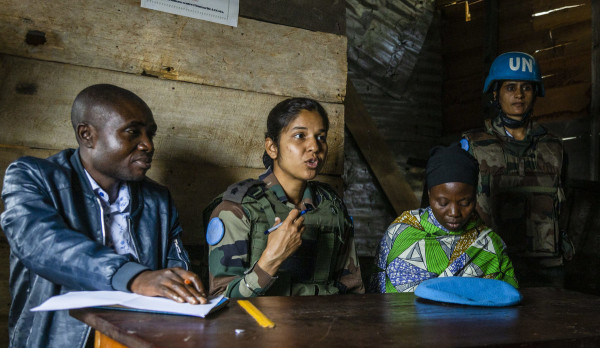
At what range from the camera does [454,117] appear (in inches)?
224

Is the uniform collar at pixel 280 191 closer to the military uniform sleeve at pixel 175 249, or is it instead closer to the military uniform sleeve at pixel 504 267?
the military uniform sleeve at pixel 175 249

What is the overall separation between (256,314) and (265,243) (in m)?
0.91

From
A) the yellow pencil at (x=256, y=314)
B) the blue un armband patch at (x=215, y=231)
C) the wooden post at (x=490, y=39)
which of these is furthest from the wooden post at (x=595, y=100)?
the yellow pencil at (x=256, y=314)

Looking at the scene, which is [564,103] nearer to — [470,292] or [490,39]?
[490,39]

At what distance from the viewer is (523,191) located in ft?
11.2

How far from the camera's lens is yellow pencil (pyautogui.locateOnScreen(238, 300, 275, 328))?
52.2 inches

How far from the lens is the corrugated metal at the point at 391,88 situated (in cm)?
503

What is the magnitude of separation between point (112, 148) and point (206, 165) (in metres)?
0.74

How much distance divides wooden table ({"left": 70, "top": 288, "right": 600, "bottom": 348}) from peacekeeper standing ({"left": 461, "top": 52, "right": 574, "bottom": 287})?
5.56ft

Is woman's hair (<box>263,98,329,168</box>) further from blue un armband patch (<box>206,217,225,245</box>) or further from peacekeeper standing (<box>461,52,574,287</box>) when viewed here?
peacekeeper standing (<box>461,52,574,287</box>)

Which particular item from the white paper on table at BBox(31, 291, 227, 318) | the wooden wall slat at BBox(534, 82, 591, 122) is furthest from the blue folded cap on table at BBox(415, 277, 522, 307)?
the wooden wall slat at BBox(534, 82, 591, 122)

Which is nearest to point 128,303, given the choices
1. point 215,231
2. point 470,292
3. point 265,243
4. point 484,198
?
point 215,231

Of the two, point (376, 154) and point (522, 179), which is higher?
point (376, 154)

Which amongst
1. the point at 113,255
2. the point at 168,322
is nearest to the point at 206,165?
the point at 113,255
